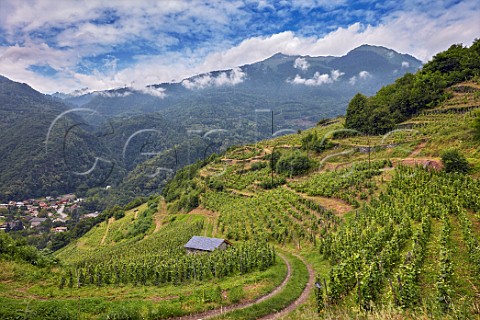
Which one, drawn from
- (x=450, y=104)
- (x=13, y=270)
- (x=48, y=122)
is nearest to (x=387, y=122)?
(x=450, y=104)

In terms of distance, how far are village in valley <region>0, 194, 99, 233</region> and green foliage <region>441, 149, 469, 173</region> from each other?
3994 inches

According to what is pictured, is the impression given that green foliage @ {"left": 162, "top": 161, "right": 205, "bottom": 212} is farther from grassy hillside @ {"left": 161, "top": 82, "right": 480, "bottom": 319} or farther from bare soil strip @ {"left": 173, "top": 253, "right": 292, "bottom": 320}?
bare soil strip @ {"left": 173, "top": 253, "right": 292, "bottom": 320}

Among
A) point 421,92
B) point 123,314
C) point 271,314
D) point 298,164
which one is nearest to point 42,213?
point 298,164

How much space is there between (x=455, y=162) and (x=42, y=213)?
125m

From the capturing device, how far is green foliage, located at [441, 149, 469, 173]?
2452 cm

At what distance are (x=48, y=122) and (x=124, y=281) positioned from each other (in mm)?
183615

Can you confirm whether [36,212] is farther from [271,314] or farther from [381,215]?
[381,215]

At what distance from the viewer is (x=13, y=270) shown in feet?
46.2

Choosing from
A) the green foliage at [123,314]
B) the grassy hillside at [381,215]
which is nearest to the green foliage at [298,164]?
the grassy hillside at [381,215]

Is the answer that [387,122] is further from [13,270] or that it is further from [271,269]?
[13,270]

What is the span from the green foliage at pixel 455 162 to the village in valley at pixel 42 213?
101 meters

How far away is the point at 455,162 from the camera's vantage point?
24.7 m

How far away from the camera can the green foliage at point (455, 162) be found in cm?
2452

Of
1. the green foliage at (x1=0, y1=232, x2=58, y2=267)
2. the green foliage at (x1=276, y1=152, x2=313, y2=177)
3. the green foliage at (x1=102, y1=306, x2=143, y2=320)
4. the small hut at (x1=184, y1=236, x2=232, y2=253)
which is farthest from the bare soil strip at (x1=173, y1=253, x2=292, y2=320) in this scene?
the green foliage at (x1=276, y1=152, x2=313, y2=177)
